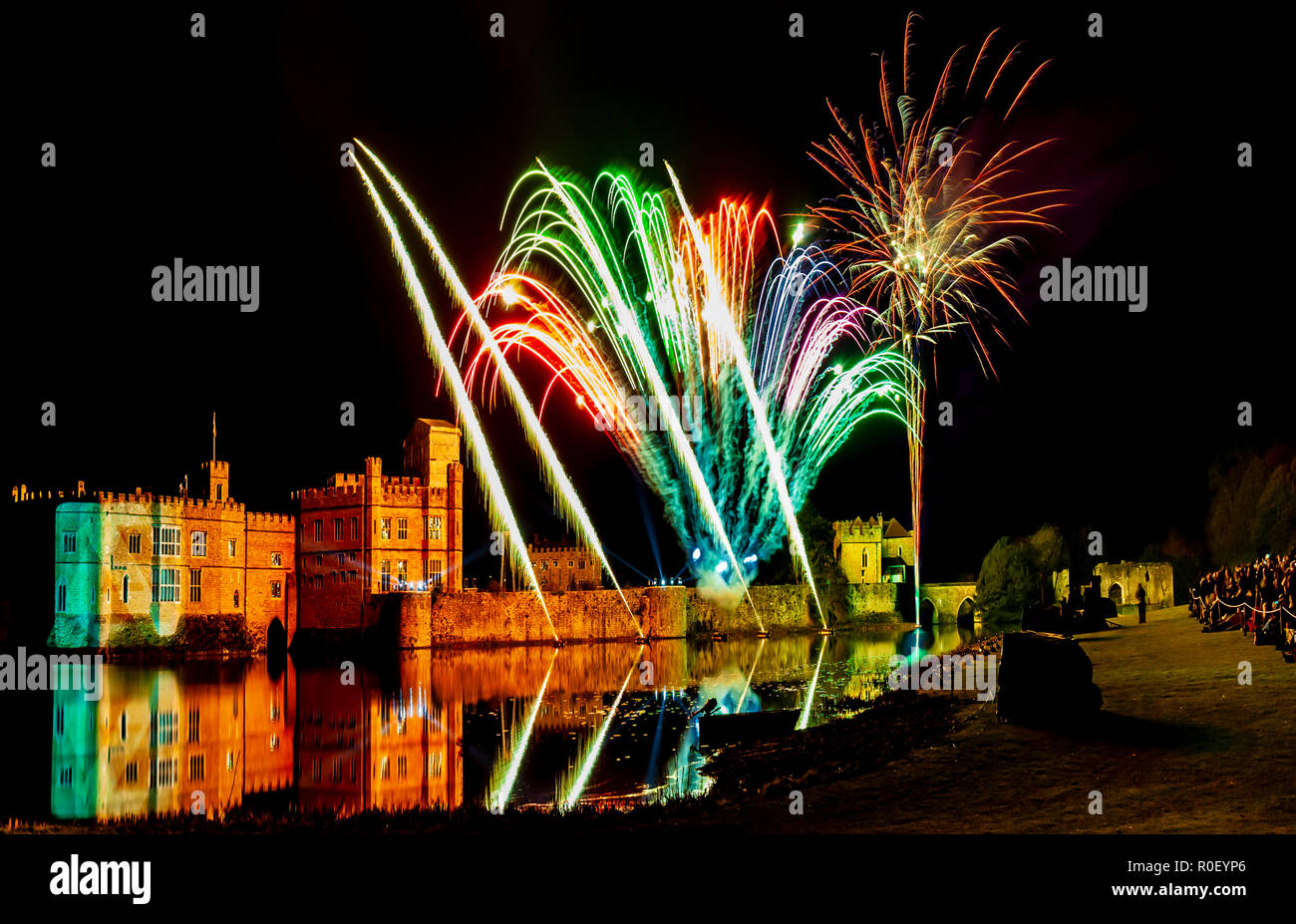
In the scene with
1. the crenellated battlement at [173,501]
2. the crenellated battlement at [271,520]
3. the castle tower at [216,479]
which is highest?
A: the castle tower at [216,479]

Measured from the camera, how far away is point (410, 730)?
25.0 metres

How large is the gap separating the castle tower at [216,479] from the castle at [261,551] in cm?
6

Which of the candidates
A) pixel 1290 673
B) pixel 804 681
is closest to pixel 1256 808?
pixel 1290 673

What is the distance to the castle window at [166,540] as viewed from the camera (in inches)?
1868

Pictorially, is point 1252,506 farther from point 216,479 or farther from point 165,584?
point 165,584

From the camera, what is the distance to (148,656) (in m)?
45.0

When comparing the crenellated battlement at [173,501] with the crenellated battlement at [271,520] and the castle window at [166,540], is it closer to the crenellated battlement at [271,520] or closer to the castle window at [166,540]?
the crenellated battlement at [271,520]

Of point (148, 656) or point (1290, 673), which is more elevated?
point (1290, 673)

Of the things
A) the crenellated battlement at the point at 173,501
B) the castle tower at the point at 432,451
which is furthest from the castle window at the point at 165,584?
the castle tower at the point at 432,451

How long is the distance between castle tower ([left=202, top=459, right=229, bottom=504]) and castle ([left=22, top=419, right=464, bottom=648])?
2.2 inches

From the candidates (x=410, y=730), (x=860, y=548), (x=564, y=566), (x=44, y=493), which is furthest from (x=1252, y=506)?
(x=44, y=493)
